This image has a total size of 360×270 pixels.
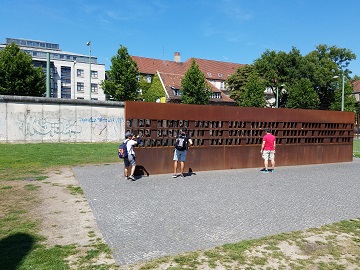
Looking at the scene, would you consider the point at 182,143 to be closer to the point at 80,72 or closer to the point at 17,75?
the point at 17,75

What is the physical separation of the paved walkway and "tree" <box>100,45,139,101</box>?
81.1 ft

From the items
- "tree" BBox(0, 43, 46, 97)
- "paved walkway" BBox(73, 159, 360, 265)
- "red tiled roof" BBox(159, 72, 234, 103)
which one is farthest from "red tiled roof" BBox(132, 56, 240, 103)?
"paved walkway" BBox(73, 159, 360, 265)

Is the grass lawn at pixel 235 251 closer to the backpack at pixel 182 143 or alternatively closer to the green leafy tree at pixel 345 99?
the backpack at pixel 182 143

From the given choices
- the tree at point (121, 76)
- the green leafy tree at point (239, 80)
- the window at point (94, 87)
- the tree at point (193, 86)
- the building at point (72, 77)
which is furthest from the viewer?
the window at point (94, 87)

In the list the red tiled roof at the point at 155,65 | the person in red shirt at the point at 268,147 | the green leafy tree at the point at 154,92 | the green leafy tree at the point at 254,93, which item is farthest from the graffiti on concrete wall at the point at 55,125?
the red tiled roof at the point at 155,65

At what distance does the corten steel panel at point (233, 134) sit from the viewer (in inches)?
445

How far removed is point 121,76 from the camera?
35062 millimetres

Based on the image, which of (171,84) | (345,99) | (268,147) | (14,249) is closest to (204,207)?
(14,249)

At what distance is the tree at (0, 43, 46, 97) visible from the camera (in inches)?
1171

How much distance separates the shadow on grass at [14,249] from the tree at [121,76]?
31.1m

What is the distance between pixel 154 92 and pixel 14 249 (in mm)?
48155

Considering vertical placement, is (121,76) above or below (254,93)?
above

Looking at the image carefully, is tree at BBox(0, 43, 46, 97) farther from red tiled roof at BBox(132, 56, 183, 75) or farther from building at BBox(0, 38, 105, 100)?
building at BBox(0, 38, 105, 100)

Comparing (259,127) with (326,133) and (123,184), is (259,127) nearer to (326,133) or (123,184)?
(326,133)
